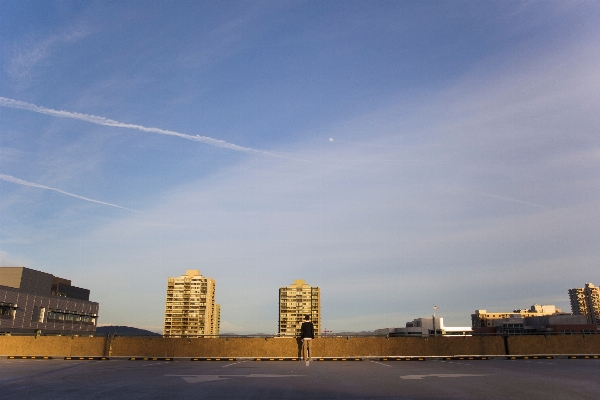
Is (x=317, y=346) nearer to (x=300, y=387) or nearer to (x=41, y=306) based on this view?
(x=300, y=387)

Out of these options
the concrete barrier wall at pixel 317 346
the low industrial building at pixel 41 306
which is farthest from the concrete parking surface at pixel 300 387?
the low industrial building at pixel 41 306

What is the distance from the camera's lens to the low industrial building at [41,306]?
94.6 metres

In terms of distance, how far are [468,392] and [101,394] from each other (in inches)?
286

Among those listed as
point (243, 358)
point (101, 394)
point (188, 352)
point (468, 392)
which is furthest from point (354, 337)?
point (101, 394)

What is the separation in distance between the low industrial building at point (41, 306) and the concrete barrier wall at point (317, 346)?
72.8 m

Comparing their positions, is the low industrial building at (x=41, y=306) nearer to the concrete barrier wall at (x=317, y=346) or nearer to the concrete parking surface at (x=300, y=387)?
the concrete barrier wall at (x=317, y=346)

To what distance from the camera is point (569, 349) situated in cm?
2178

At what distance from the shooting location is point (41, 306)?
10512 cm

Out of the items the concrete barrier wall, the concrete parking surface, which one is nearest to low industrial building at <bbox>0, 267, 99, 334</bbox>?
the concrete barrier wall

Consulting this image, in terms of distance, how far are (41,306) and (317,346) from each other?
353ft

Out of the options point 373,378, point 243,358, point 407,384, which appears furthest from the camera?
point 243,358

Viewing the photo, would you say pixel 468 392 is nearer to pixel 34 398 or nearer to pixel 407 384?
pixel 407 384

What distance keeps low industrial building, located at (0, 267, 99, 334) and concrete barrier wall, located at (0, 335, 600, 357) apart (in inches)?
2864

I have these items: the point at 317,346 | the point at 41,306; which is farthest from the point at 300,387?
the point at 41,306
